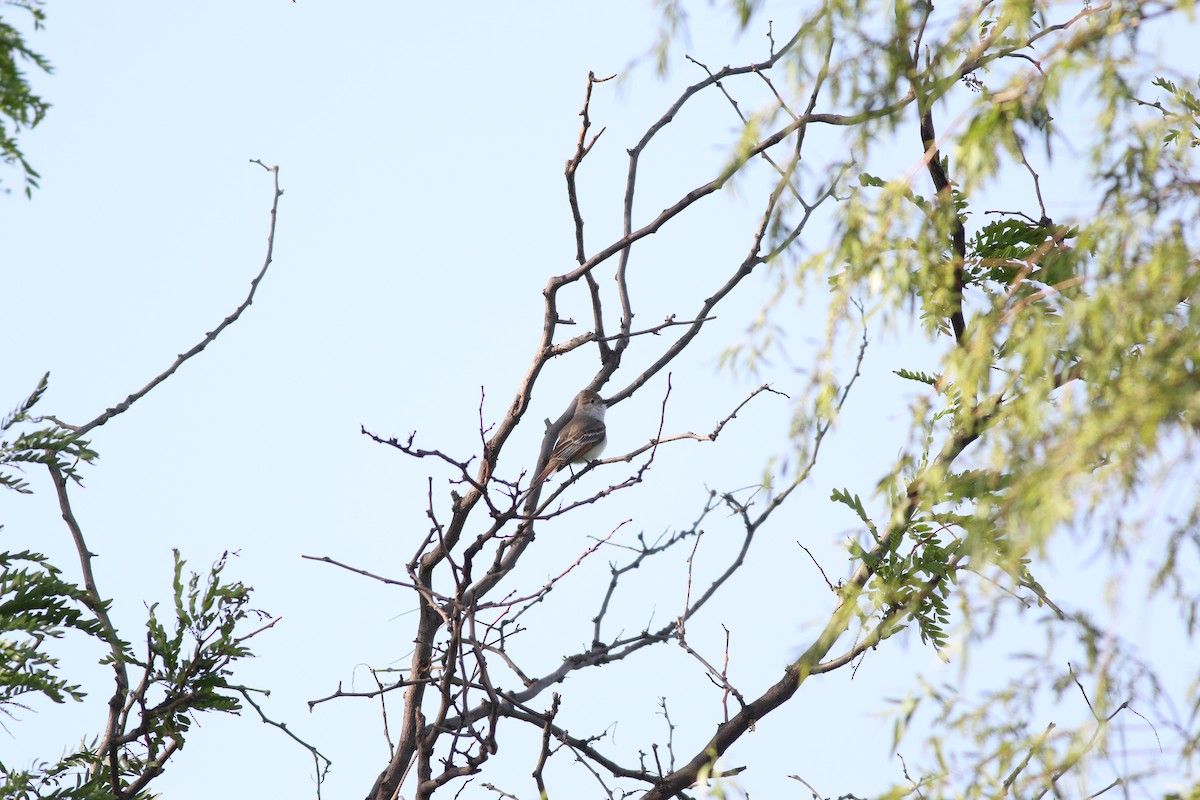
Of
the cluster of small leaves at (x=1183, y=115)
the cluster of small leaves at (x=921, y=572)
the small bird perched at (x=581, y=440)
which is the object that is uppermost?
the small bird perched at (x=581, y=440)

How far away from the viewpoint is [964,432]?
3.72 meters

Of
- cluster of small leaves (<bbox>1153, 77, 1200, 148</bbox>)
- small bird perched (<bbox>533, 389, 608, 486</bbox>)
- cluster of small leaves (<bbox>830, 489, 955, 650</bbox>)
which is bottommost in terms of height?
cluster of small leaves (<bbox>830, 489, 955, 650</bbox>)

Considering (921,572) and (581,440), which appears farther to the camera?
(581,440)

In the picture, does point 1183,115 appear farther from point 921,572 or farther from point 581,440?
point 581,440

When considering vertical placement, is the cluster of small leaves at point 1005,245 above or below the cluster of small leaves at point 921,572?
above

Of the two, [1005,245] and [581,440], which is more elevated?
[581,440]

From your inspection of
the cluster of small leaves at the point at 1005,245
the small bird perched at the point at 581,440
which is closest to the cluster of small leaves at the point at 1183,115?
the cluster of small leaves at the point at 1005,245

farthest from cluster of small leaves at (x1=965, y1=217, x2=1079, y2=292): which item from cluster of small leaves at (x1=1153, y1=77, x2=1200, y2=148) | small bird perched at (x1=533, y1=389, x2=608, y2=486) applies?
small bird perched at (x1=533, y1=389, x2=608, y2=486)

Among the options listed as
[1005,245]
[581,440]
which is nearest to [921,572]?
[1005,245]

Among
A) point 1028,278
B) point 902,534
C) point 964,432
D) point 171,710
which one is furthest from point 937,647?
point 171,710

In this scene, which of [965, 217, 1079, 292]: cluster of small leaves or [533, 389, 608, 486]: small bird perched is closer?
[965, 217, 1079, 292]: cluster of small leaves

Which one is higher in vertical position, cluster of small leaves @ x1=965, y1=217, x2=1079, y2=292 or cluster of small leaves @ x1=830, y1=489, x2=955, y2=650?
cluster of small leaves @ x1=965, y1=217, x2=1079, y2=292

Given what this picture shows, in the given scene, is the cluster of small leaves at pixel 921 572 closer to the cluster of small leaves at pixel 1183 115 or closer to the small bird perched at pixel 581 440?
the cluster of small leaves at pixel 1183 115

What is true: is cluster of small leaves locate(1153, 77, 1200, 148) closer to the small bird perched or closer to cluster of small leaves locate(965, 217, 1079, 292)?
cluster of small leaves locate(965, 217, 1079, 292)
